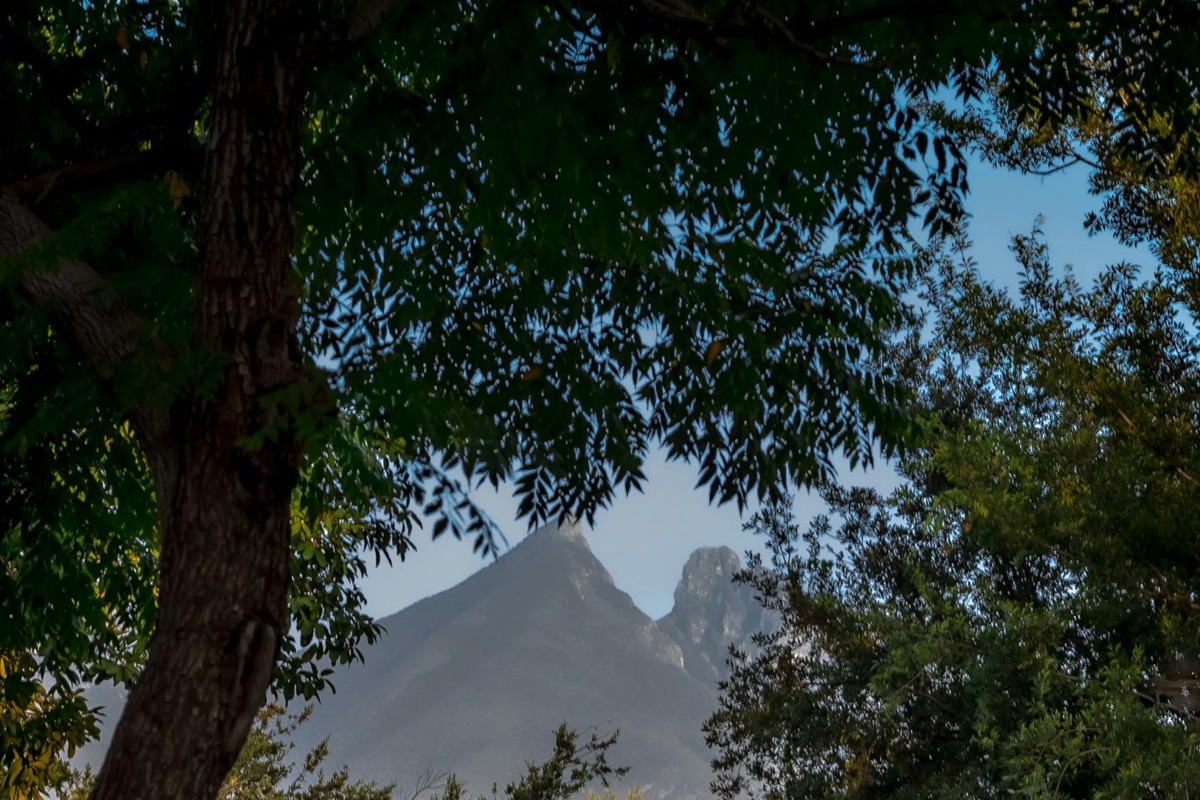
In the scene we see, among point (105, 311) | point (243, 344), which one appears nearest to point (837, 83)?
point (243, 344)

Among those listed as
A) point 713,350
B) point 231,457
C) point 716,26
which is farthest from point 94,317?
point 713,350

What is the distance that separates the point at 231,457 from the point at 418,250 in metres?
2.96

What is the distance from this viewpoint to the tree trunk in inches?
205

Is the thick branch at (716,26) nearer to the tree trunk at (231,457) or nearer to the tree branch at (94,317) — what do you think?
the tree trunk at (231,457)

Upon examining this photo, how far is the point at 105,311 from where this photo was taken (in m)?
6.09

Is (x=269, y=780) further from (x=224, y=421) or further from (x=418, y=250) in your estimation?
(x=224, y=421)

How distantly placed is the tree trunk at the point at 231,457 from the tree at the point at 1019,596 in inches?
364

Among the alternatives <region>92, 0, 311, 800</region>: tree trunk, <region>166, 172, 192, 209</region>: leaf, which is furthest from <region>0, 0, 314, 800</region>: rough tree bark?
<region>166, 172, 192, 209</region>: leaf

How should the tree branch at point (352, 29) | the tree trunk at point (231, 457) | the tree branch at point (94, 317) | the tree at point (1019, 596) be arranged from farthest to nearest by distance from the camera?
the tree at point (1019, 596) < the tree branch at point (352, 29) < the tree branch at point (94, 317) < the tree trunk at point (231, 457)

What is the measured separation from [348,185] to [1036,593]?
48.2ft

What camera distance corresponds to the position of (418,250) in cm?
824

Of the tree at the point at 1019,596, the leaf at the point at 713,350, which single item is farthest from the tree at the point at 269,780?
the leaf at the point at 713,350

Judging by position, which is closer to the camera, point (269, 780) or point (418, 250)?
point (418, 250)

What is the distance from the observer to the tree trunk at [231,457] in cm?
521
